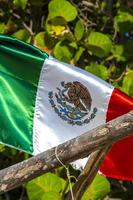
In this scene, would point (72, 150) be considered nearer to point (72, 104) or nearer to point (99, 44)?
point (72, 104)

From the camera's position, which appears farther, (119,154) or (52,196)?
(119,154)

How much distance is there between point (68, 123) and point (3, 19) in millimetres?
898

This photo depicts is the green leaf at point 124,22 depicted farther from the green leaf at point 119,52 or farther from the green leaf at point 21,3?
the green leaf at point 21,3

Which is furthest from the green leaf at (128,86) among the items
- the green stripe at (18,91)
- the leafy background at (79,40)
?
the green stripe at (18,91)

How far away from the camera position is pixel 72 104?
93.6 inches

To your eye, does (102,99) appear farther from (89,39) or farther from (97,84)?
(89,39)

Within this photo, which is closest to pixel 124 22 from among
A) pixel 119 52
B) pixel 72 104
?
pixel 119 52

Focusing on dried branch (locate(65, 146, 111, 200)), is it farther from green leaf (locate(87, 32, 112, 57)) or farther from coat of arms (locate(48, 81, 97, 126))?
green leaf (locate(87, 32, 112, 57))

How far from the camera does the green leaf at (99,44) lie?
266 centimetres

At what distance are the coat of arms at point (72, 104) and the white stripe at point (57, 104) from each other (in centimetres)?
1

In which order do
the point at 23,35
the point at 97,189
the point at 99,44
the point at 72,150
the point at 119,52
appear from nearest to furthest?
the point at 72,150 < the point at 97,189 < the point at 99,44 < the point at 23,35 < the point at 119,52

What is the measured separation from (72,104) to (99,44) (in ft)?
1.38

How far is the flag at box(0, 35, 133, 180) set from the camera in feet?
7.60

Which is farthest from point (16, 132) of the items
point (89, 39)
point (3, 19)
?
point (3, 19)
